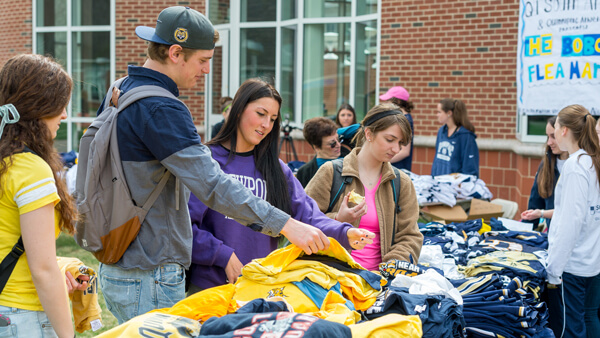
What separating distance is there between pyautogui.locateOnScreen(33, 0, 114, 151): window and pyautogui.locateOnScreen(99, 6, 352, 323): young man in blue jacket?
11.9 m

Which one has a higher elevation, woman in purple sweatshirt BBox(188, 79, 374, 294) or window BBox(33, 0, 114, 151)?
window BBox(33, 0, 114, 151)

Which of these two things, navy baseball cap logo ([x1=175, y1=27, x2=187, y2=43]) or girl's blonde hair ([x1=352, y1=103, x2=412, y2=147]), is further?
girl's blonde hair ([x1=352, y1=103, x2=412, y2=147])

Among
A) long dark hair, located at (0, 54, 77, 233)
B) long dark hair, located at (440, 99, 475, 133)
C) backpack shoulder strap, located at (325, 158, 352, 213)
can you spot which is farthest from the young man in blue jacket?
long dark hair, located at (440, 99, 475, 133)

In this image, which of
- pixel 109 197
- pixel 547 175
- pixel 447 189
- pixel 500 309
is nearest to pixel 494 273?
pixel 500 309

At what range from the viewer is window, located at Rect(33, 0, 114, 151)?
1407 centimetres

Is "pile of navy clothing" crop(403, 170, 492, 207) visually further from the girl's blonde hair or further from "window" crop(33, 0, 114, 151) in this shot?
"window" crop(33, 0, 114, 151)

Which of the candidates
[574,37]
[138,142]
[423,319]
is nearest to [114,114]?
[138,142]

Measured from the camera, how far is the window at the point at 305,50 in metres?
11.4

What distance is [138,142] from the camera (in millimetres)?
2492

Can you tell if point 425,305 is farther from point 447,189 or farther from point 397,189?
point 447,189

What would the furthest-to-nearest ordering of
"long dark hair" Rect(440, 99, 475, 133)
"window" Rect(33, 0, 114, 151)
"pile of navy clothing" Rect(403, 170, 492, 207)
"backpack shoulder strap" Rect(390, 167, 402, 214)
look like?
1. "window" Rect(33, 0, 114, 151)
2. "long dark hair" Rect(440, 99, 475, 133)
3. "pile of navy clothing" Rect(403, 170, 492, 207)
4. "backpack shoulder strap" Rect(390, 167, 402, 214)

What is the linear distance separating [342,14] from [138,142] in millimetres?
9642

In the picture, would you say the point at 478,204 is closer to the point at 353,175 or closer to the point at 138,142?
the point at 353,175

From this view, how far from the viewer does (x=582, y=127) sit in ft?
14.4
